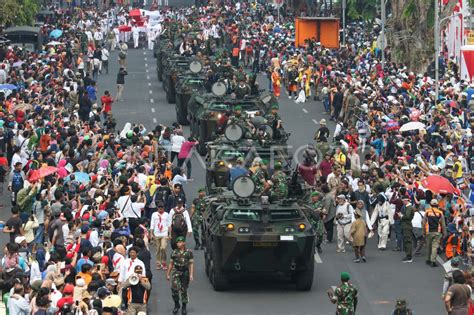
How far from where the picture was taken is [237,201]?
3184 centimetres

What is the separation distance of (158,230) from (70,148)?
6.82 m

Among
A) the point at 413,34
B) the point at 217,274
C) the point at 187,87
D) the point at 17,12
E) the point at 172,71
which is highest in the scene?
the point at 17,12

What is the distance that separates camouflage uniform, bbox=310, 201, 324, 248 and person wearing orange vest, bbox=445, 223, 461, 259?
107 inches

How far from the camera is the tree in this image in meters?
63.9

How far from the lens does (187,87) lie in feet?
173

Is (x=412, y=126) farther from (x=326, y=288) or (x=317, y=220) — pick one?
(x=326, y=288)

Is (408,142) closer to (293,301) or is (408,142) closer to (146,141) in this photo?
(146,141)

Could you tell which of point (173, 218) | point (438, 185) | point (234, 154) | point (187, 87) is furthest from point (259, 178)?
point (187, 87)

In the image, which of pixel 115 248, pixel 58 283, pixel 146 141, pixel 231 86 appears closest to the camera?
pixel 58 283

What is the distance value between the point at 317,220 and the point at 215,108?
44.5 ft

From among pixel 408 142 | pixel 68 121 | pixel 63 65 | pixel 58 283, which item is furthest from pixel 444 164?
pixel 63 65

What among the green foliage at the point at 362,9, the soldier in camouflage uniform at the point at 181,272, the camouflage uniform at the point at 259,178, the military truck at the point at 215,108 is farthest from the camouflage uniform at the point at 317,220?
the green foliage at the point at 362,9

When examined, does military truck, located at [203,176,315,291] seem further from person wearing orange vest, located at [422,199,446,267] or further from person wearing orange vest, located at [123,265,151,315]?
person wearing orange vest, located at [422,199,446,267]

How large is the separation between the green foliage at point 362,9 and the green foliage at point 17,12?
55.7ft
